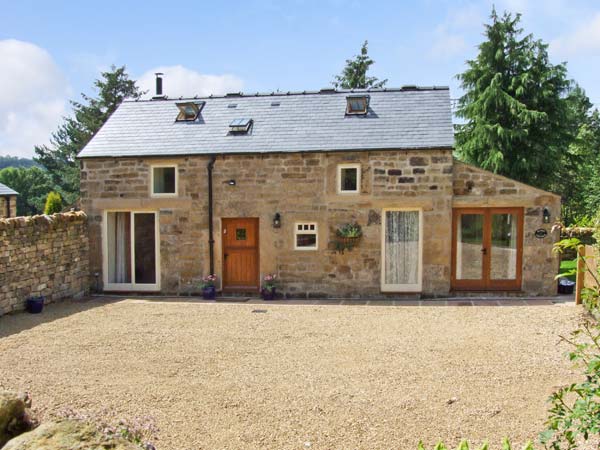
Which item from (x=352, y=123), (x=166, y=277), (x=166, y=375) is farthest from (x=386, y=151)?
(x=166, y=375)

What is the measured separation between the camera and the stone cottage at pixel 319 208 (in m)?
13.0

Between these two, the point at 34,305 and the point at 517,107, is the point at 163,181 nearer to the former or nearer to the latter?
the point at 34,305

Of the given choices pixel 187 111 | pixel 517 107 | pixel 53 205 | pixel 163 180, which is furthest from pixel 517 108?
pixel 53 205

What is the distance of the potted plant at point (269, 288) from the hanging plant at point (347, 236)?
71.9 inches

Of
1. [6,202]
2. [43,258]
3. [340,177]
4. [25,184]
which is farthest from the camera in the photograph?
[25,184]

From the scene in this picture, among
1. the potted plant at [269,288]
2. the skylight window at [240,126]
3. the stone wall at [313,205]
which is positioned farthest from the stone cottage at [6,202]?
the potted plant at [269,288]

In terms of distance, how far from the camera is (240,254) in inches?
552

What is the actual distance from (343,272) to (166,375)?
688cm

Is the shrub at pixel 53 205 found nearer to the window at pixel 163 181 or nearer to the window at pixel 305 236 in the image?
the window at pixel 163 181

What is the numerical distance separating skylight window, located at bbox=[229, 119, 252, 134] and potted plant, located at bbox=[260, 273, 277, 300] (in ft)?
13.3

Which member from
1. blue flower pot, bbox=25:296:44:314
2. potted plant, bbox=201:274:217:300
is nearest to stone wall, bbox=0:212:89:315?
blue flower pot, bbox=25:296:44:314

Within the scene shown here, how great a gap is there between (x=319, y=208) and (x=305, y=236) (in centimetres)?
80

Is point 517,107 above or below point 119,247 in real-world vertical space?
above

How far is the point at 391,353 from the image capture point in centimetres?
822
